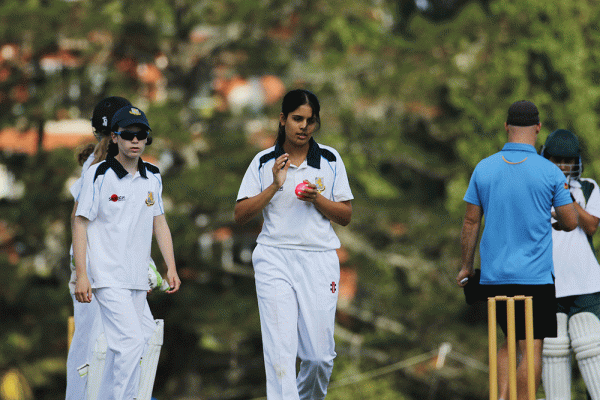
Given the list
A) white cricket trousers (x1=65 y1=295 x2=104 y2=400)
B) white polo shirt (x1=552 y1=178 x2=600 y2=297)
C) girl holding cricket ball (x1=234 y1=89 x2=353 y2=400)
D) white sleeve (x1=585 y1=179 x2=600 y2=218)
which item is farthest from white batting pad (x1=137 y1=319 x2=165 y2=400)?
white sleeve (x1=585 y1=179 x2=600 y2=218)

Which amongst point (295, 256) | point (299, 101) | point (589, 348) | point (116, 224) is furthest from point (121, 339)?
point (589, 348)

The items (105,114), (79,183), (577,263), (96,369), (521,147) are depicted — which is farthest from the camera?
(577,263)

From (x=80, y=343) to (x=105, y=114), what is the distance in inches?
58.6

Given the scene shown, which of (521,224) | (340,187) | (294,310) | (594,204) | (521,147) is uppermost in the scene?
(521,147)

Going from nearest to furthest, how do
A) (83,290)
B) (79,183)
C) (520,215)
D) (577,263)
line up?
1. (83,290)
2. (520,215)
3. (79,183)
4. (577,263)

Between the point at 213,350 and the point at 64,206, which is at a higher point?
the point at 64,206

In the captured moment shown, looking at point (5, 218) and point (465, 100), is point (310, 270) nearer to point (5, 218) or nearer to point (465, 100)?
point (465, 100)

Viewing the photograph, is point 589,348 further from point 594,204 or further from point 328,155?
point 328,155

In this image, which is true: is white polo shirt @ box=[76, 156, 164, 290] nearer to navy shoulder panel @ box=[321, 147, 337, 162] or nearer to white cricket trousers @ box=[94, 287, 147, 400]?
white cricket trousers @ box=[94, 287, 147, 400]

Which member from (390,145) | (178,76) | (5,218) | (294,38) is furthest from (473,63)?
(5,218)

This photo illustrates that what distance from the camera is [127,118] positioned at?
5.20 meters

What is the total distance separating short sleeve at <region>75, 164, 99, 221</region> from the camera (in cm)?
512

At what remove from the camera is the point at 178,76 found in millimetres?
17578

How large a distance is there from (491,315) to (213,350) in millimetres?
11988
